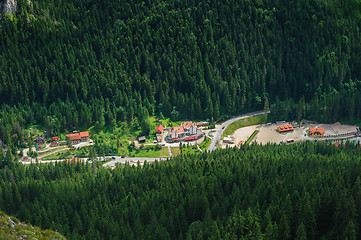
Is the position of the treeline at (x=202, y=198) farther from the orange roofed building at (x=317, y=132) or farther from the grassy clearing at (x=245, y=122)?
the grassy clearing at (x=245, y=122)

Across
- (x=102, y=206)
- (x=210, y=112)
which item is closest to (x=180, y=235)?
(x=102, y=206)

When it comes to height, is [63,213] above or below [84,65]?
below

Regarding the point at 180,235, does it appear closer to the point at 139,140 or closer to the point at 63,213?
the point at 63,213

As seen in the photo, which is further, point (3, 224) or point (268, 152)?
point (268, 152)

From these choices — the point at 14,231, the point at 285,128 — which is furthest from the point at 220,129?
the point at 14,231

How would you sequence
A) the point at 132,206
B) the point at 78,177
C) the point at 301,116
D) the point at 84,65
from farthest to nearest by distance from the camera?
the point at 84,65 → the point at 301,116 → the point at 78,177 → the point at 132,206

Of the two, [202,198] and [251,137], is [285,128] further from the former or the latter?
[202,198]

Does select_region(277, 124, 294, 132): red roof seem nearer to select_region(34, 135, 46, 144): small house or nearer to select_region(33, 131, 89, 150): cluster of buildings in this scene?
select_region(33, 131, 89, 150): cluster of buildings
